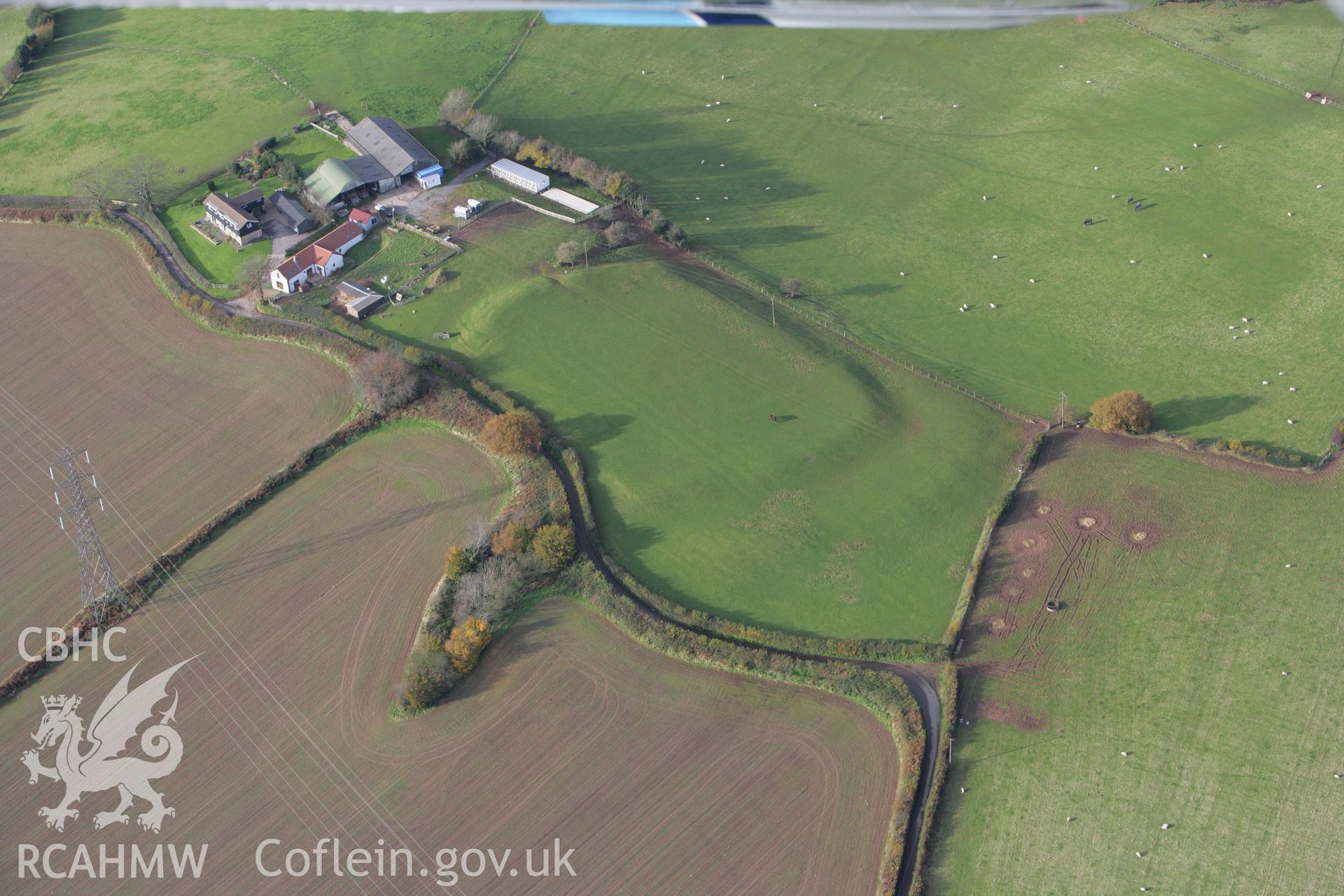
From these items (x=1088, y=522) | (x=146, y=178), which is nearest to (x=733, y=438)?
(x=1088, y=522)

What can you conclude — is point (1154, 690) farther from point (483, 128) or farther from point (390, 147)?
point (390, 147)

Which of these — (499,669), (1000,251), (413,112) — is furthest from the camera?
(413,112)

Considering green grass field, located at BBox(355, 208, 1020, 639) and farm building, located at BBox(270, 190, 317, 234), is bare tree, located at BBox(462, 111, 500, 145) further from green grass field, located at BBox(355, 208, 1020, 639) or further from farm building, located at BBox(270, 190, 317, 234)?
farm building, located at BBox(270, 190, 317, 234)

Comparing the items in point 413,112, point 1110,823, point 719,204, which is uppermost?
point 413,112

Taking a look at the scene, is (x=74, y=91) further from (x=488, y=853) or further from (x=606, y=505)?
(x=488, y=853)

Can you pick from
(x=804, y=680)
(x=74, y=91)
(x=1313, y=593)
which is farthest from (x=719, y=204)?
(x=74, y=91)

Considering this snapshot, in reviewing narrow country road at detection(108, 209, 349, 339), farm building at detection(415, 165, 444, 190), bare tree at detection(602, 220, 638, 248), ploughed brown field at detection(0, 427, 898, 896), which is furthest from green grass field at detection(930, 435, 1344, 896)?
farm building at detection(415, 165, 444, 190)

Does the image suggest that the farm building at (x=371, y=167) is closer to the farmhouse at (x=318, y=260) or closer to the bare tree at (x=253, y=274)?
the farmhouse at (x=318, y=260)
